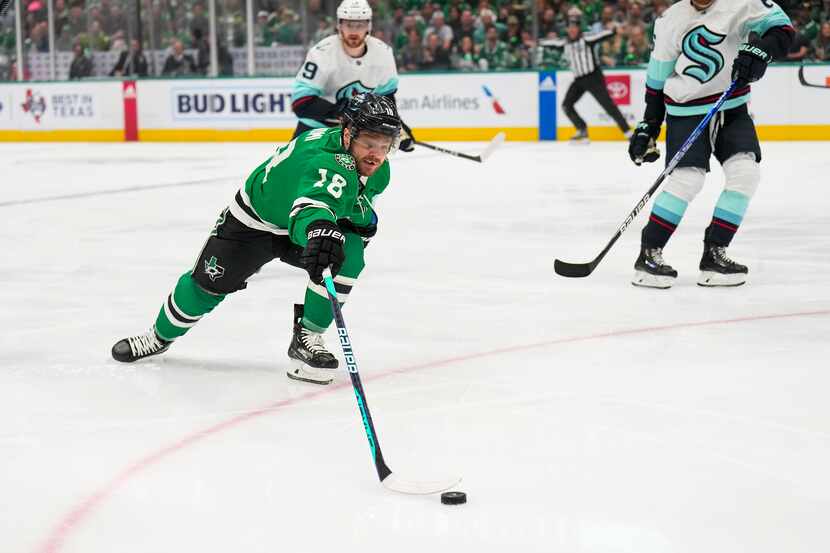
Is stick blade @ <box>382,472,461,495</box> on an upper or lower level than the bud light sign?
upper

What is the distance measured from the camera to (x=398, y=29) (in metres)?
13.3

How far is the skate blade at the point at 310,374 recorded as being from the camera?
9.95 ft

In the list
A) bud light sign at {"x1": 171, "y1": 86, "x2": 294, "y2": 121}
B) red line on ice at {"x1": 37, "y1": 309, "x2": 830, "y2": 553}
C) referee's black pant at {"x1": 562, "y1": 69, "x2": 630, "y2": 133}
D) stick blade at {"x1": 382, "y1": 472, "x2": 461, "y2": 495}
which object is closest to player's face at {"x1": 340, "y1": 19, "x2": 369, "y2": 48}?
red line on ice at {"x1": 37, "y1": 309, "x2": 830, "y2": 553}

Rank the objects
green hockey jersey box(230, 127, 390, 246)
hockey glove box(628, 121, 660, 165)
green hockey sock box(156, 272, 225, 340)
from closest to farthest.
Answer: green hockey jersey box(230, 127, 390, 246), green hockey sock box(156, 272, 225, 340), hockey glove box(628, 121, 660, 165)

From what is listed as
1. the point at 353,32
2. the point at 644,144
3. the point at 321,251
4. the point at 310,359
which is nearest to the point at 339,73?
the point at 353,32

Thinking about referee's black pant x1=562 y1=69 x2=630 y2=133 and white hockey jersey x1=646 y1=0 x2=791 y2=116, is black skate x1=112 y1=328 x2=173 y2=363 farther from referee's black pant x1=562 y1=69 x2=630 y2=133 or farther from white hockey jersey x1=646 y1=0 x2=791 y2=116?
referee's black pant x1=562 y1=69 x2=630 y2=133

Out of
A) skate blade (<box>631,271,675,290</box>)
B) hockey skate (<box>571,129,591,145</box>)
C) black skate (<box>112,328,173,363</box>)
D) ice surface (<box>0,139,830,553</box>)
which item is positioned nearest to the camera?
ice surface (<box>0,139,830,553</box>)

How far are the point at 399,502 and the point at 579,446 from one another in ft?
1.56

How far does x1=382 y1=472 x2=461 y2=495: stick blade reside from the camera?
217 centimetres

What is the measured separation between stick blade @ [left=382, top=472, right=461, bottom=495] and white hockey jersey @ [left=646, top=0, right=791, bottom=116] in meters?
2.67

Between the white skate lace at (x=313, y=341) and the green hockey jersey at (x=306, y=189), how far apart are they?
10.0 inches

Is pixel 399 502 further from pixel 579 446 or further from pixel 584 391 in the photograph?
pixel 584 391

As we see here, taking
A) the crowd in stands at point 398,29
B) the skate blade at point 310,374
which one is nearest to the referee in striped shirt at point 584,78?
the crowd in stands at point 398,29

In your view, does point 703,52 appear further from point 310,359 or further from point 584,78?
point 584,78
